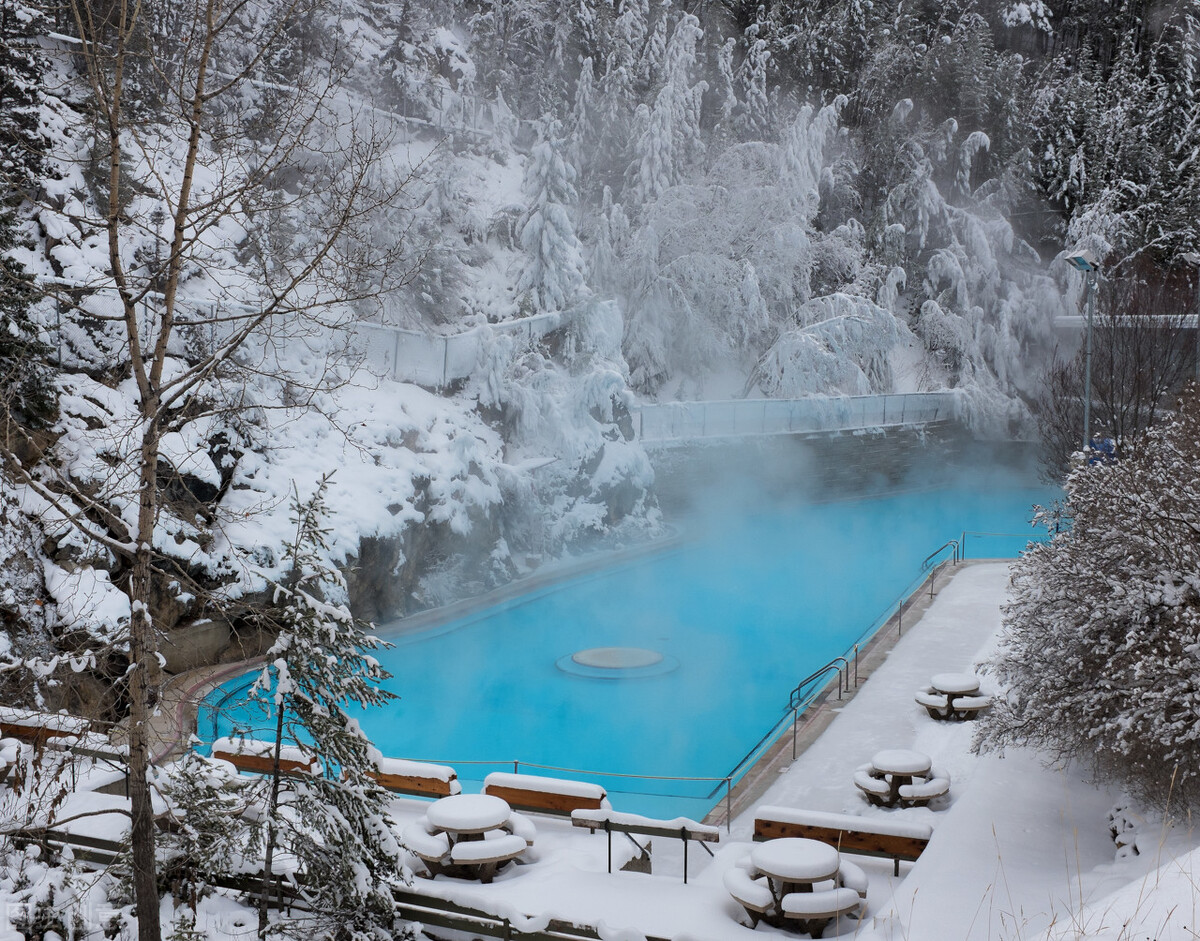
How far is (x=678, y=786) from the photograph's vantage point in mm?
11664

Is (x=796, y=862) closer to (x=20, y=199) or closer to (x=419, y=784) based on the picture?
(x=419, y=784)

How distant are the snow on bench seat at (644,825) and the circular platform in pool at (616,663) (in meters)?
7.59

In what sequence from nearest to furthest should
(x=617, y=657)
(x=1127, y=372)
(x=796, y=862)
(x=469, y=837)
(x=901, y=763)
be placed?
(x=796, y=862) → (x=469, y=837) → (x=901, y=763) → (x=617, y=657) → (x=1127, y=372)

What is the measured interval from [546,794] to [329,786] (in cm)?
270

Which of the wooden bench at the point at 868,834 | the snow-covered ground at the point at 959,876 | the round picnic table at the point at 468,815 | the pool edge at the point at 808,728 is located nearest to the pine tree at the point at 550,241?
the pool edge at the point at 808,728

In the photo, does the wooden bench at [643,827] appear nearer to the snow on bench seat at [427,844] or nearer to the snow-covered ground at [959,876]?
the snow-covered ground at [959,876]

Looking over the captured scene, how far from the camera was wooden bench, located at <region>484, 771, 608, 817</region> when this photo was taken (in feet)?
26.7

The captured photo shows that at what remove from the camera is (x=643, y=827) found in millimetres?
7094

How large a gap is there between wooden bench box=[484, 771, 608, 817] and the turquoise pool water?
0.59m

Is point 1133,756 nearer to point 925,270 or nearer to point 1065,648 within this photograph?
point 1065,648

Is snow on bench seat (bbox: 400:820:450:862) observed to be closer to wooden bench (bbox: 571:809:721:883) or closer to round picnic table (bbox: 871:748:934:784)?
wooden bench (bbox: 571:809:721:883)

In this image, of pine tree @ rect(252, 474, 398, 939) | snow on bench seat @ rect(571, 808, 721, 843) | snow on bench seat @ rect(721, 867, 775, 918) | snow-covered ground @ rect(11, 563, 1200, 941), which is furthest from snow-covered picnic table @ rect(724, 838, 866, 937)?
pine tree @ rect(252, 474, 398, 939)

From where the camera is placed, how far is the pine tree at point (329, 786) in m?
5.82

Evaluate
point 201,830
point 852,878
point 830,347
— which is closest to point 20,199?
point 201,830
